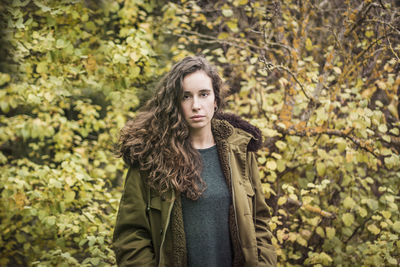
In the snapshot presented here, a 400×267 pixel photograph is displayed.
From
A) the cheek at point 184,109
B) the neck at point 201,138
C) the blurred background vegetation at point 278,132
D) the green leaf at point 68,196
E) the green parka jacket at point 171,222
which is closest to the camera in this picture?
the green parka jacket at point 171,222

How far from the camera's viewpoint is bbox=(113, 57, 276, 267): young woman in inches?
76.1

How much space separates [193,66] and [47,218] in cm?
190

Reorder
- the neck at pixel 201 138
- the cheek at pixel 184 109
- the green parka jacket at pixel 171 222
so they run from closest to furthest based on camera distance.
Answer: the green parka jacket at pixel 171 222 < the cheek at pixel 184 109 < the neck at pixel 201 138

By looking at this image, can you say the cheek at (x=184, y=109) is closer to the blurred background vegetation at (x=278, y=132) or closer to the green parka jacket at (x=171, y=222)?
the green parka jacket at (x=171, y=222)

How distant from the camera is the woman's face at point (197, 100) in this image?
6.59 ft

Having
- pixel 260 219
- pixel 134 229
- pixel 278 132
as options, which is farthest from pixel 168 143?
pixel 278 132

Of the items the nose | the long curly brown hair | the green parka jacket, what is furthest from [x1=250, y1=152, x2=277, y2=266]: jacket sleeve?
the nose

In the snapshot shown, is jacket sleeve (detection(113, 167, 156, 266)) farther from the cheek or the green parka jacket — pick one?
the cheek

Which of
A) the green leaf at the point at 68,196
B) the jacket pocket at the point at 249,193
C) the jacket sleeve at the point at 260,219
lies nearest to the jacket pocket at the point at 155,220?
the jacket pocket at the point at 249,193

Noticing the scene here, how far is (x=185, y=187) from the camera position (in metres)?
1.93

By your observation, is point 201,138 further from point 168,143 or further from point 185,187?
point 185,187

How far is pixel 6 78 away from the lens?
2.98 metres

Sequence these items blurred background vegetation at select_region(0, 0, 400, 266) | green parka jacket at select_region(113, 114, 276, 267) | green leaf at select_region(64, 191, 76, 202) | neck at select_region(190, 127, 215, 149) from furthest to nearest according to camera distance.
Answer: green leaf at select_region(64, 191, 76, 202) → blurred background vegetation at select_region(0, 0, 400, 266) → neck at select_region(190, 127, 215, 149) → green parka jacket at select_region(113, 114, 276, 267)

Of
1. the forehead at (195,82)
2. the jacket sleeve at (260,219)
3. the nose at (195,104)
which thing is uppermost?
the forehead at (195,82)
